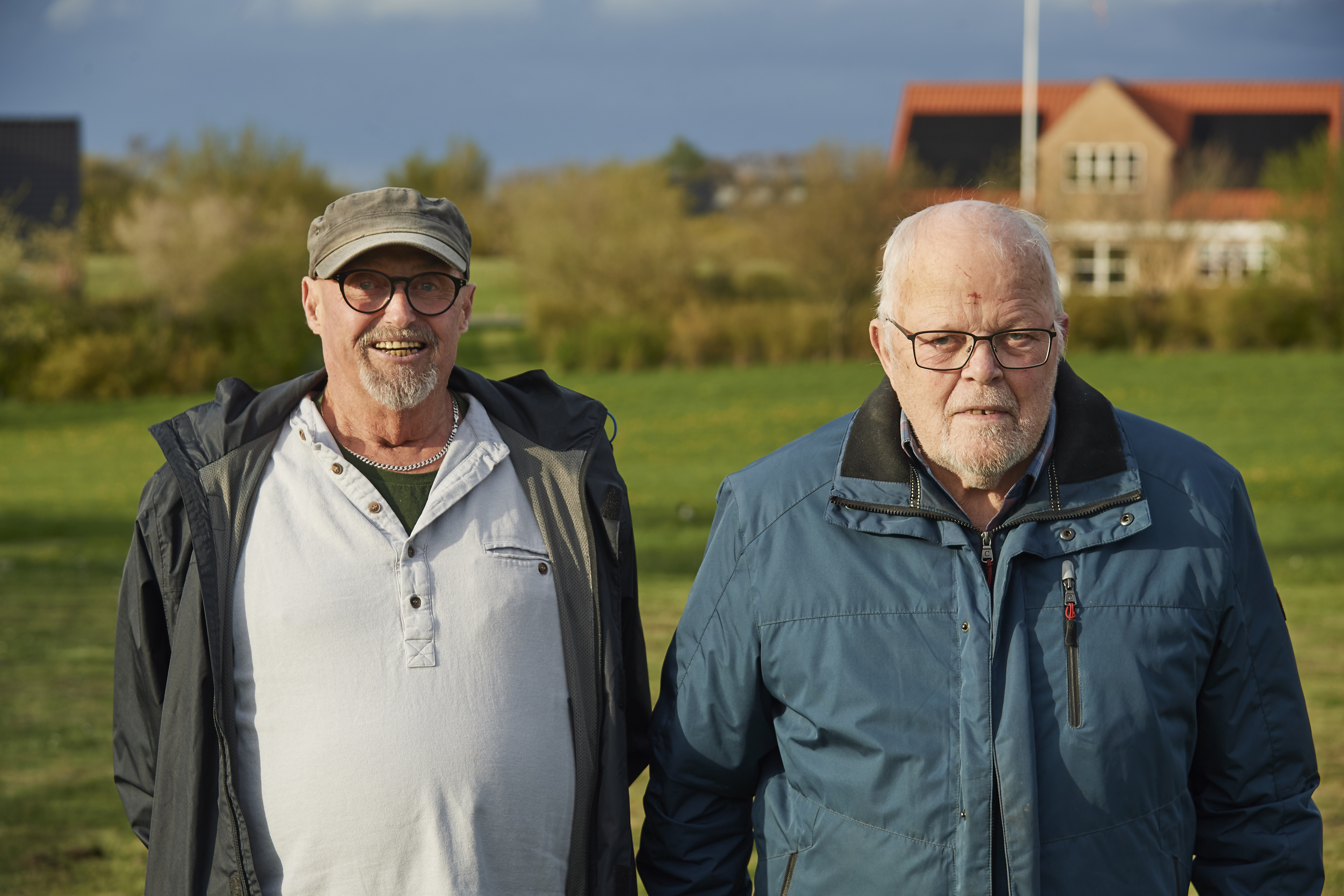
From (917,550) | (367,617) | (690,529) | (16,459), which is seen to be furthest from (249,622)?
(16,459)

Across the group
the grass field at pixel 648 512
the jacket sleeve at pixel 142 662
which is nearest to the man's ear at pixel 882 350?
the jacket sleeve at pixel 142 662

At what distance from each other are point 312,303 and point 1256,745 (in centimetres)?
226

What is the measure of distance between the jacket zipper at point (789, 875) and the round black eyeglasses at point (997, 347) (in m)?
0.97

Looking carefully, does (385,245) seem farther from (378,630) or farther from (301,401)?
(378,630)

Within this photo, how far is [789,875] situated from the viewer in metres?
2.44

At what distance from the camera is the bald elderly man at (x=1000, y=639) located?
226 cm

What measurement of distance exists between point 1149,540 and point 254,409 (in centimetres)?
191

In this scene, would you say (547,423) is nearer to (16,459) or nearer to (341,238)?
(341,238)

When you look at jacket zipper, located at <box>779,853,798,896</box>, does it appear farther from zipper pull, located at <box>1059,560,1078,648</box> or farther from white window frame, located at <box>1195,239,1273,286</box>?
white window frame, located at <box>1195,239,1273,286</box>

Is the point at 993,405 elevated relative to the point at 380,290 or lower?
lower

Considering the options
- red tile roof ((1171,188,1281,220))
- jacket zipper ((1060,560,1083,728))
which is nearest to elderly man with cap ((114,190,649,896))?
jacket zipper ((1060,560,1083,728))

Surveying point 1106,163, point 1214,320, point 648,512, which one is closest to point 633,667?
point 648,512

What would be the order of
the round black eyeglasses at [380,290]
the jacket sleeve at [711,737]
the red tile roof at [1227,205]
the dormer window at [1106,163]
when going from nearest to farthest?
the jacket sleeve at [711,737] < the round black eyeglasses at [380,290] < the red tile roof at [1227,205] < the dormer window at [1106,163]

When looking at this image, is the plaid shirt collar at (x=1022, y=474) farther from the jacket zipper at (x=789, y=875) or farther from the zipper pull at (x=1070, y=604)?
the jacket zipper at (x=789, y=875)
